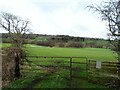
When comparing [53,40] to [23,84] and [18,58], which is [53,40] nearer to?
[18,58]

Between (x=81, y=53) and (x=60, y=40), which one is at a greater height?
(x=60, y=40)

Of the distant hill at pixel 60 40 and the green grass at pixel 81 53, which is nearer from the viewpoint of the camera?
the green grass at pixel 81 53

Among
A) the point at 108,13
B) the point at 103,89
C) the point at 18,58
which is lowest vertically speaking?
the point at 103,89

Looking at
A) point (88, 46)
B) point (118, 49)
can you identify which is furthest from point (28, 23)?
point (118, 49)

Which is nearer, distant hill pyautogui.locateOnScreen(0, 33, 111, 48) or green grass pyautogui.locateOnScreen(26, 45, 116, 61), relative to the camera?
green grass pyautogui.locateOnScreen(26, 45, 116, 61)

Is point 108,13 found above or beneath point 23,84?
above

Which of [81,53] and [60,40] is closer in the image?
[81,53]

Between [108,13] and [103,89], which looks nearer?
[103,89]

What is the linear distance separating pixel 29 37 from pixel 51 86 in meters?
45.7

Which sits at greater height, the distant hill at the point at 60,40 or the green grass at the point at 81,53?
the distant hill at the point at 60,40

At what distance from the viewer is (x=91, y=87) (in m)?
19.1

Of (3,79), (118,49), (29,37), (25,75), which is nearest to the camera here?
(118,49)

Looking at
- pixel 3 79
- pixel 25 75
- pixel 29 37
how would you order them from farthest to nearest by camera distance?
pixel 29 37, pixel 25 75, pixel 3 79

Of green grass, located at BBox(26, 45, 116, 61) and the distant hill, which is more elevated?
the distant hill
